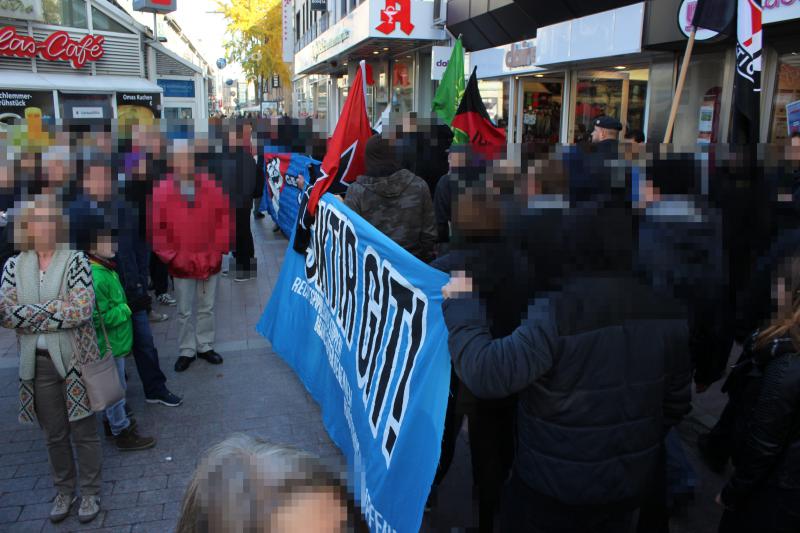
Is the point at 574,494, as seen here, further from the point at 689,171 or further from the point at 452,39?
the point at 452,39

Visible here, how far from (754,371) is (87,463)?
11.4 feet

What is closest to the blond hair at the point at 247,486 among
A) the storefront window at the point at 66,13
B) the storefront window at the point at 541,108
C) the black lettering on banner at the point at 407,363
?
the black lettering on banner at the point at 407,363

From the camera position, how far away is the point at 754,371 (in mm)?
2824

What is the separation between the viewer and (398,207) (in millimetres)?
4426

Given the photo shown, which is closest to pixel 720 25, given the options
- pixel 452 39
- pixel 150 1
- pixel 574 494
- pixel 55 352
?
pixel 574 494

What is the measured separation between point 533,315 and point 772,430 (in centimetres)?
114

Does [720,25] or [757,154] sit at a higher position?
[720,25]

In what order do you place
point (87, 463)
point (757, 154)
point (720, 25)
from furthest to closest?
point (720, 25) < point (757, 154) < point (87, 463)

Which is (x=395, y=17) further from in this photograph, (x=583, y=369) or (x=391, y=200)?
(x=583, y=369)

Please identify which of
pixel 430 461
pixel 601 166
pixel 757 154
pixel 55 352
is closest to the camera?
pixel 430 461

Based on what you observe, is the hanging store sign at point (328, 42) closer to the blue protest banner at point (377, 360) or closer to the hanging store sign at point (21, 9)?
the hanging store sign at point (21, 9)

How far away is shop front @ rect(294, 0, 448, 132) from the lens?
17812 millimetres

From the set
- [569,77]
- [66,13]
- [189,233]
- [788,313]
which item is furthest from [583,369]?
[66,13]

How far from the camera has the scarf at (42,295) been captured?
3117mm
